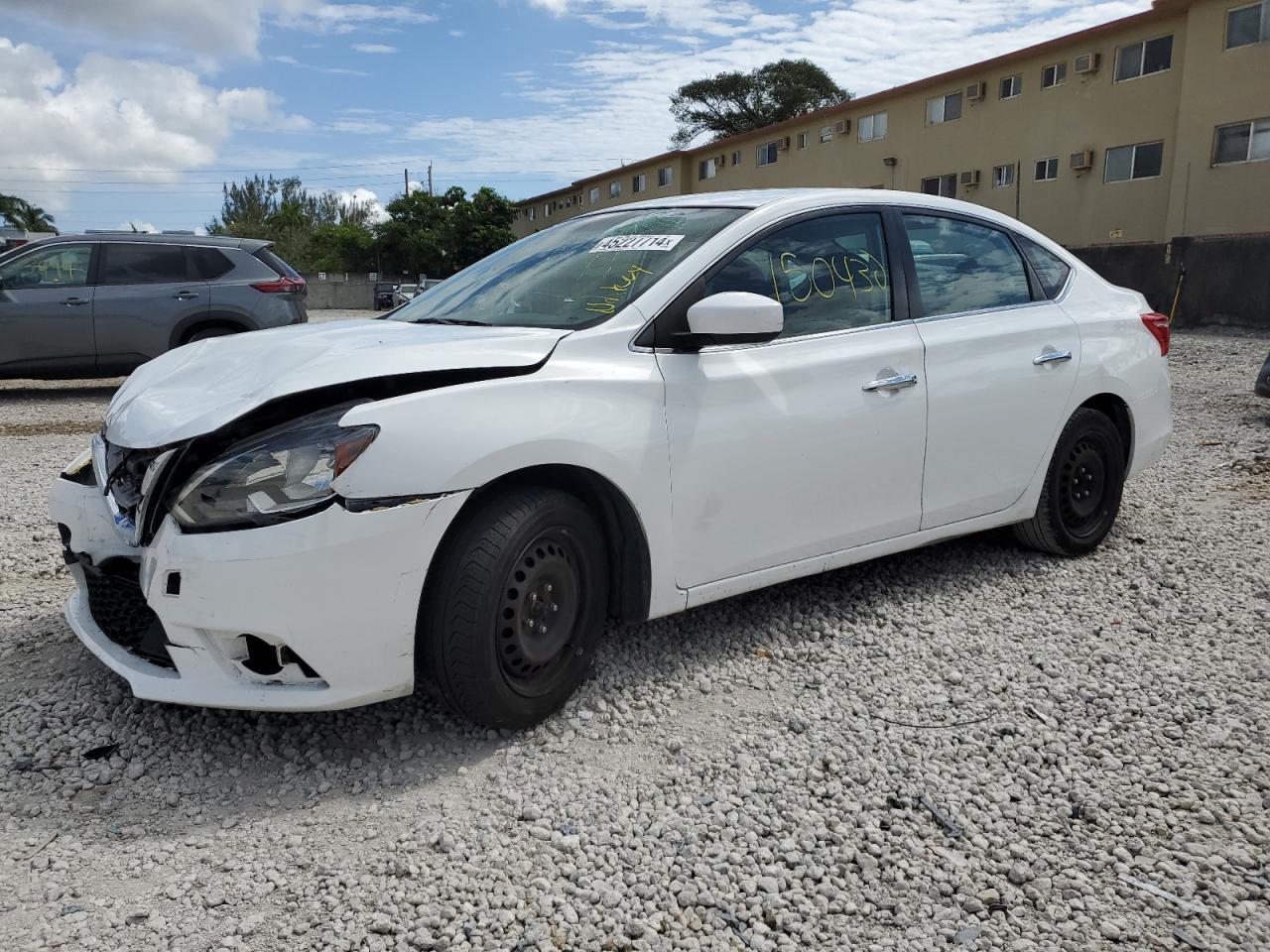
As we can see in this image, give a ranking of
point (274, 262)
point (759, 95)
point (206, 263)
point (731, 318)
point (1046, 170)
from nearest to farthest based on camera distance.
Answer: point (731, 318), point (206, 263), point (274, 262), point (1046, 170), point (759, 95)

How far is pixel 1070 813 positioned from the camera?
2605 mm

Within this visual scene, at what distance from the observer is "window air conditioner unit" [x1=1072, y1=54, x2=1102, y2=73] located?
25094 mm

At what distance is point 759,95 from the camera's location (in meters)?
53.8

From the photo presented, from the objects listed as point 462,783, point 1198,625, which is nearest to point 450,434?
point 462,783

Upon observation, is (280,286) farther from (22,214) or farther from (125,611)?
(22,214)

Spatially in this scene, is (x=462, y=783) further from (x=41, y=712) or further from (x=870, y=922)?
(x=41, y=712)

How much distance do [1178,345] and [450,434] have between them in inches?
641

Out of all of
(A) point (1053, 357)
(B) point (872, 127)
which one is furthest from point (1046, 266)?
(B) point (872, 127)

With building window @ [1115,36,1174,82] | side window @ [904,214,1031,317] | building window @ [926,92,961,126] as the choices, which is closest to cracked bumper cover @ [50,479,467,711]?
side window @ [904,214,1031,317]

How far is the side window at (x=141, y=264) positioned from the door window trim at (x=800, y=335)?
8908 millimetres

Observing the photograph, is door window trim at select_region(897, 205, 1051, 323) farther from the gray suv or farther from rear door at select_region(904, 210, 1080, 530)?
the gray suv

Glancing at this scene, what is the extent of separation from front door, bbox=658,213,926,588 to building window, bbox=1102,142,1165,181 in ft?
80.3

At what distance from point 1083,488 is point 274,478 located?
3.69 meters

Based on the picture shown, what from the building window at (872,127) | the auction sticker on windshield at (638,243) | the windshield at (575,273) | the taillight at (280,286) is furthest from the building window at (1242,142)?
the auction sticker on windshield at (638,243)
